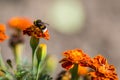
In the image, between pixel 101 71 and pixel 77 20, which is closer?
pixel 101 71

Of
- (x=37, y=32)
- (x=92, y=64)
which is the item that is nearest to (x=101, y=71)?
(x=92, y=64)

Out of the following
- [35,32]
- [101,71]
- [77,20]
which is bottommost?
[77,20]

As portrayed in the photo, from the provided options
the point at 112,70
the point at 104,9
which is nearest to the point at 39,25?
the point at 112,70

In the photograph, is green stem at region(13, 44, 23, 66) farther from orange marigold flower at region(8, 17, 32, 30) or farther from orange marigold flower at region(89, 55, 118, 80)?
orange marigold flower at region(89, 55, 118, 80)

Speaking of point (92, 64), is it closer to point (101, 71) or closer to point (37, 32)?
point (101, 71)

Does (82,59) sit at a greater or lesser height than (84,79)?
greater

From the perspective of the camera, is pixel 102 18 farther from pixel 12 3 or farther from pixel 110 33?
pixel 12 3

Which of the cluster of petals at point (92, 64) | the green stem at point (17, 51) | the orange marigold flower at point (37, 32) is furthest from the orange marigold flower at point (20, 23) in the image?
the cluster of petals at point (92, 64)

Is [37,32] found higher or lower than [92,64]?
higher

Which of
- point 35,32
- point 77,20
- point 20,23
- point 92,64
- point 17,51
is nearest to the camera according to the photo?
point 92,64
